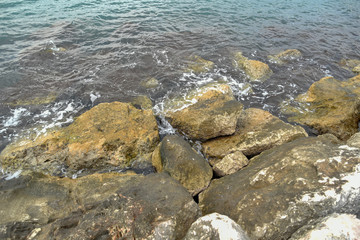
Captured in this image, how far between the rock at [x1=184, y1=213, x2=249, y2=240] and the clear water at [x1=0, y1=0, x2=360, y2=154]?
20.4ft

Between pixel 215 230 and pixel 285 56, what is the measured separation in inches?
464

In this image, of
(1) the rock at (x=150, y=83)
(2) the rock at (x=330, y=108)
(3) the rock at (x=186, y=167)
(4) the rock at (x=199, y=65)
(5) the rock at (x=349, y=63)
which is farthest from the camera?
(5) the rock at (x=349, y=63)

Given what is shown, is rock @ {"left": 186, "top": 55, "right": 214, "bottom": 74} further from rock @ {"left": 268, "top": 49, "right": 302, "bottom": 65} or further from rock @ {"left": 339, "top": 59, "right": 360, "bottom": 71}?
rock @ {"left": 339, "top": 59, "right": 360, "bottom": 71}

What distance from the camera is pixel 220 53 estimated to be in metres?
12.3

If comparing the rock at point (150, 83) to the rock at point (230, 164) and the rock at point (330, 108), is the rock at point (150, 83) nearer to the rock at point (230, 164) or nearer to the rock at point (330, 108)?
the rock at point (230, 164)

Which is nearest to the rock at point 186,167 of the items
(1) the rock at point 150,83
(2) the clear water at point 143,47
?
(2) the clear water at point 143,47

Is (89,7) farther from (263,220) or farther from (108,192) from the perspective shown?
(263,220)

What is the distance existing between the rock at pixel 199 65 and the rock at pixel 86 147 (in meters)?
5.27

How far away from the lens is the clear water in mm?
8852

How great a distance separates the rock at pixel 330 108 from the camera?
6863mm

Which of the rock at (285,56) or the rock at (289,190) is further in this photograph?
the rock at (285,56)

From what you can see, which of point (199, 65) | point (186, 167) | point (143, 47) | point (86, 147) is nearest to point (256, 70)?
point (199, 65)

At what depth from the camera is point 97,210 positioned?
3174 millimetres

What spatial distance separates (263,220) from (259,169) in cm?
125
